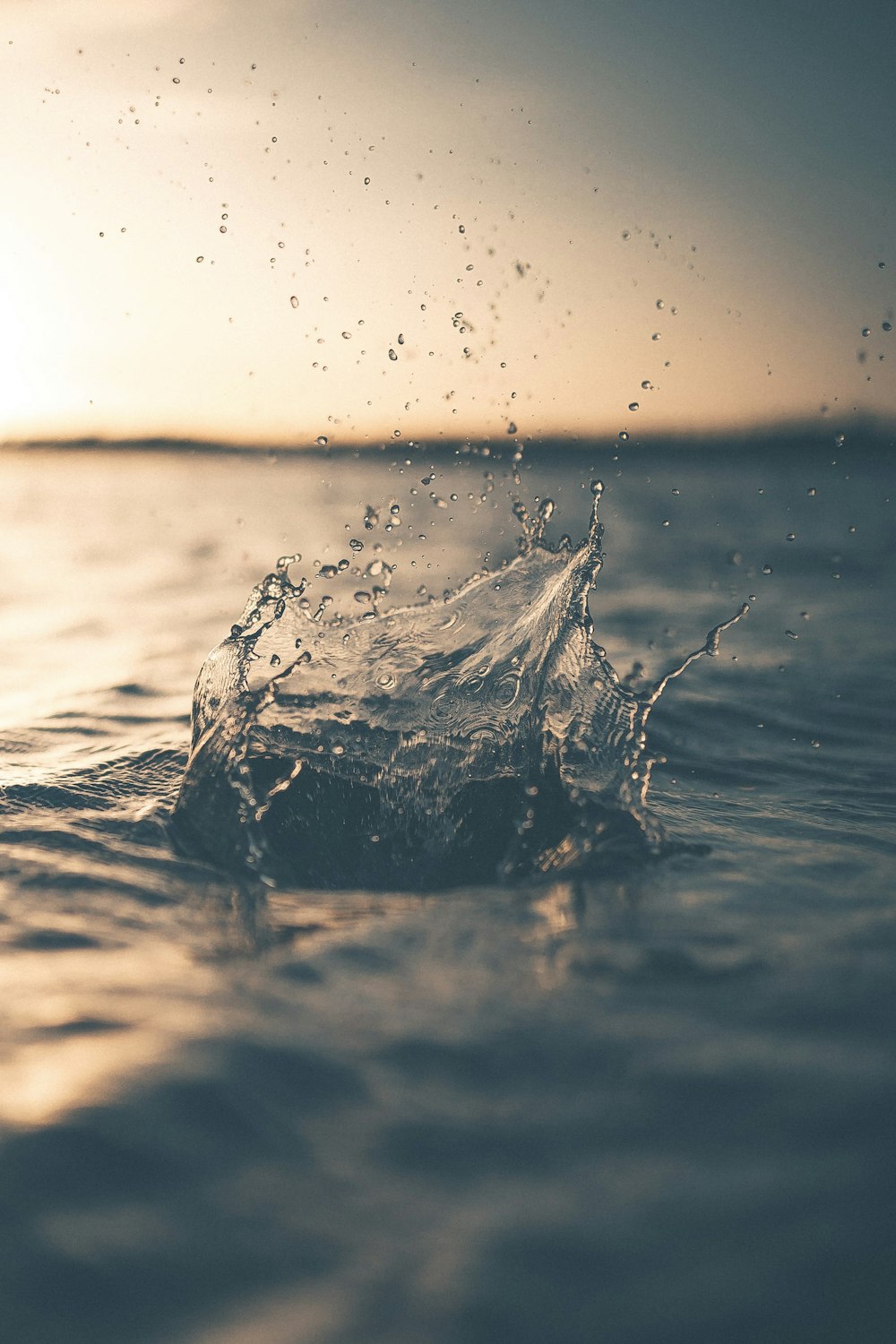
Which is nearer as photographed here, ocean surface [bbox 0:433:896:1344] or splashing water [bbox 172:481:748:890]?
ocean surface [bbox 0:433:896:1344]

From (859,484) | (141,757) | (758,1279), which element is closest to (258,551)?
(141,757)

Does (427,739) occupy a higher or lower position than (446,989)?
higher

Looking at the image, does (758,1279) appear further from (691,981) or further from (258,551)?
(258,551)

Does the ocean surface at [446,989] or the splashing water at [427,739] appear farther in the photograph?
the splashing water at [427,739]
